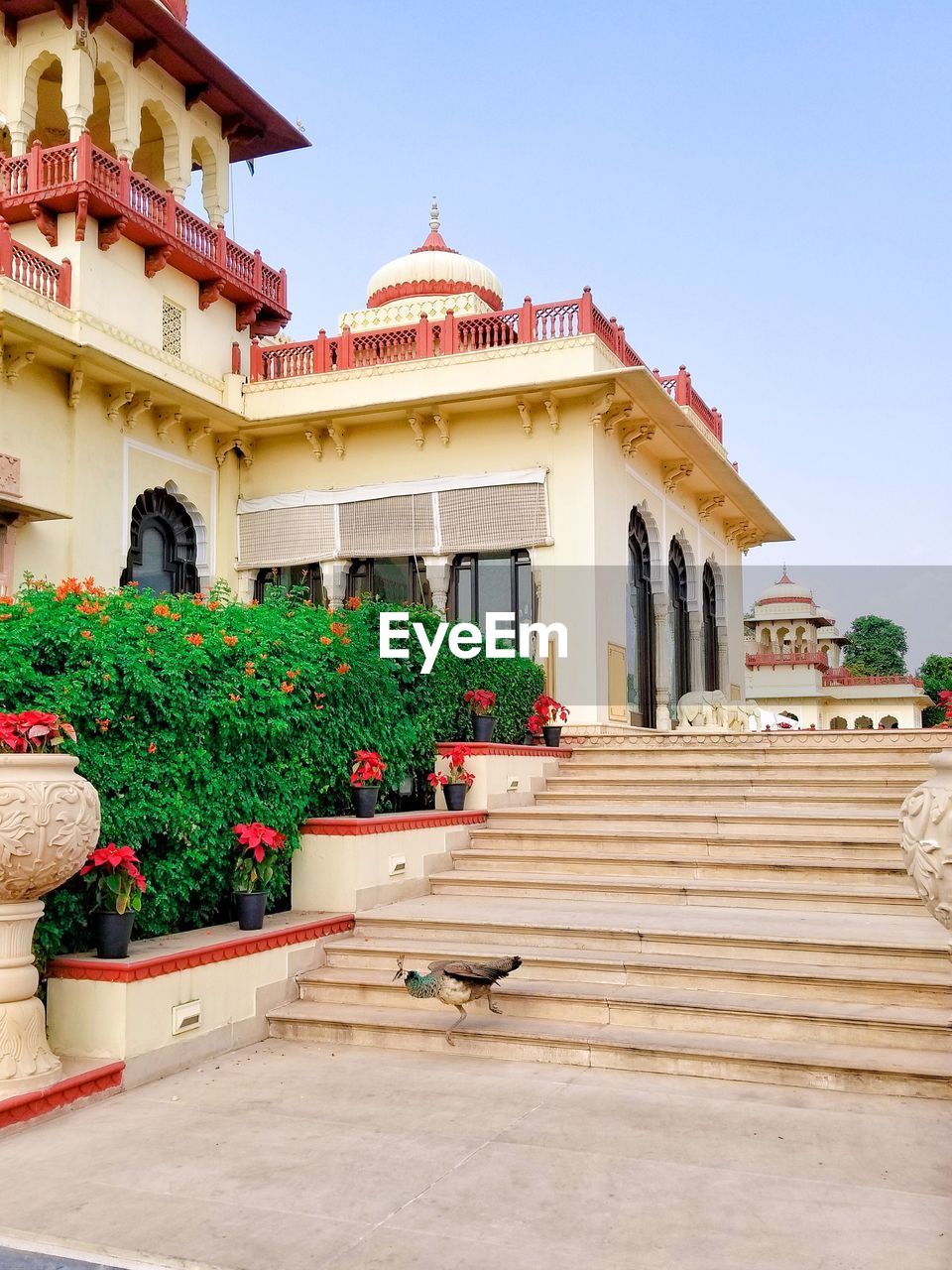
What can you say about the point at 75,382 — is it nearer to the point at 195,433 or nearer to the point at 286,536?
the point at 195,433

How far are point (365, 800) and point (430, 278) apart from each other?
11423 millimetres

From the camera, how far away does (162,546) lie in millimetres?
14641

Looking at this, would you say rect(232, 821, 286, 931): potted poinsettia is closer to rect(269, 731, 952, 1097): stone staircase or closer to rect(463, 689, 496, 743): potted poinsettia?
rect(269, 731, 952, 1097): stone staircase

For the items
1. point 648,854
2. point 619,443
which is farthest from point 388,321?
point 648,854

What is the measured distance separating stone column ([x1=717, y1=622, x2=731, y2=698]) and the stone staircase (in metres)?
9.94

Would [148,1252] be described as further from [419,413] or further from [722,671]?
[722,671]

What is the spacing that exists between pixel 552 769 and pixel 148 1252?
7841 millimetres

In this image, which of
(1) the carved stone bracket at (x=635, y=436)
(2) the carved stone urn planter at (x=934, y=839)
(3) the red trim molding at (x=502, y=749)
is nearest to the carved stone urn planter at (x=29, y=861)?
(2) the carved stone urn planter at (x=934, y=839)

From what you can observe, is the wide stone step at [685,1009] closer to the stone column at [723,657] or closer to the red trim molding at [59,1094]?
the red trim molding at [59,1094]

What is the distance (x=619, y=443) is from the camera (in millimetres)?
14664

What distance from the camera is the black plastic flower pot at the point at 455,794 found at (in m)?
9.35

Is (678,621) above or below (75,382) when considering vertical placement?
below

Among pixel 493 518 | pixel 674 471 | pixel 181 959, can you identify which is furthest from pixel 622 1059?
pixel 674 471

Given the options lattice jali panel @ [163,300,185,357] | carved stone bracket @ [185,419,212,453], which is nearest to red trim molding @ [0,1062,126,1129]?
carved stone bracket @ [185,419,212,453]
